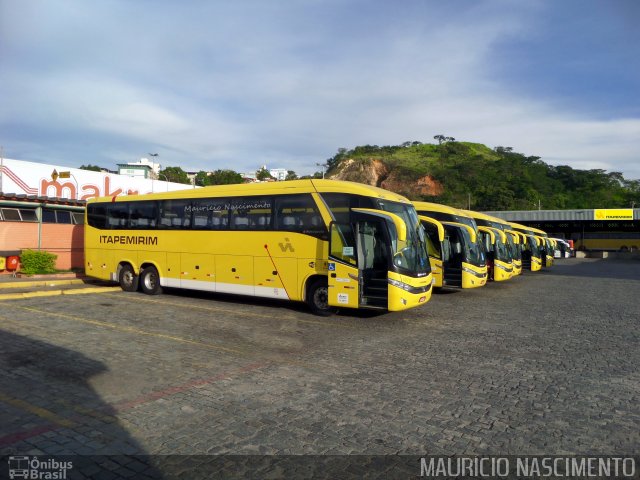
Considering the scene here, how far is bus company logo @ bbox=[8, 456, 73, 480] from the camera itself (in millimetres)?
3793

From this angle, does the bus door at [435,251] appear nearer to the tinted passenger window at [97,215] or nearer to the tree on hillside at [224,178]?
the tinted passenger window at [97,215]

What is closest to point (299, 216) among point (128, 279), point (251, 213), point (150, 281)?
point (251, 213)

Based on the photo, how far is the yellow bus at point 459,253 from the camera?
615 inches

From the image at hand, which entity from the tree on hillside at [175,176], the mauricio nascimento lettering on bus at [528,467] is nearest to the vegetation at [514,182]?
the tree on hillside at [175,176]

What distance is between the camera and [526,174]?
96000mm

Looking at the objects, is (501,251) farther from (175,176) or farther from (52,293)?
(175,176)

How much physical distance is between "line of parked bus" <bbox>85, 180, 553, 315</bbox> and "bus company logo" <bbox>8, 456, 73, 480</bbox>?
725 centimetres

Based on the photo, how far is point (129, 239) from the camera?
15.5m

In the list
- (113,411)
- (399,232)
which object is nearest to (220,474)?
(113,411)

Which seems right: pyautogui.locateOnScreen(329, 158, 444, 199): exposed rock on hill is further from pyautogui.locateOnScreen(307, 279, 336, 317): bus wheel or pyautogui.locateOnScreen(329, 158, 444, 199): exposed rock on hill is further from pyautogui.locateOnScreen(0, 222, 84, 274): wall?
pyautogui.locateOnScreen(307, 279, 336, 317): bus wheel

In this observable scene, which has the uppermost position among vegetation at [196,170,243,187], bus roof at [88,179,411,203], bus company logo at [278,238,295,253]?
vegetation at [196,170,243,187]

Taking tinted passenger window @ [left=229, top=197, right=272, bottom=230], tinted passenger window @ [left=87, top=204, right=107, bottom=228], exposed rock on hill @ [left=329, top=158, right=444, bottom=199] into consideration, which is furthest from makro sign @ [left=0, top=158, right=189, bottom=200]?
exposed rock on hill @ [left=329, top=158, right=444, bottom=199]

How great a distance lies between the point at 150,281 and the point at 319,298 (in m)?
6.72

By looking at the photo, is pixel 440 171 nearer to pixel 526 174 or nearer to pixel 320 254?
A: pixel 526 174
